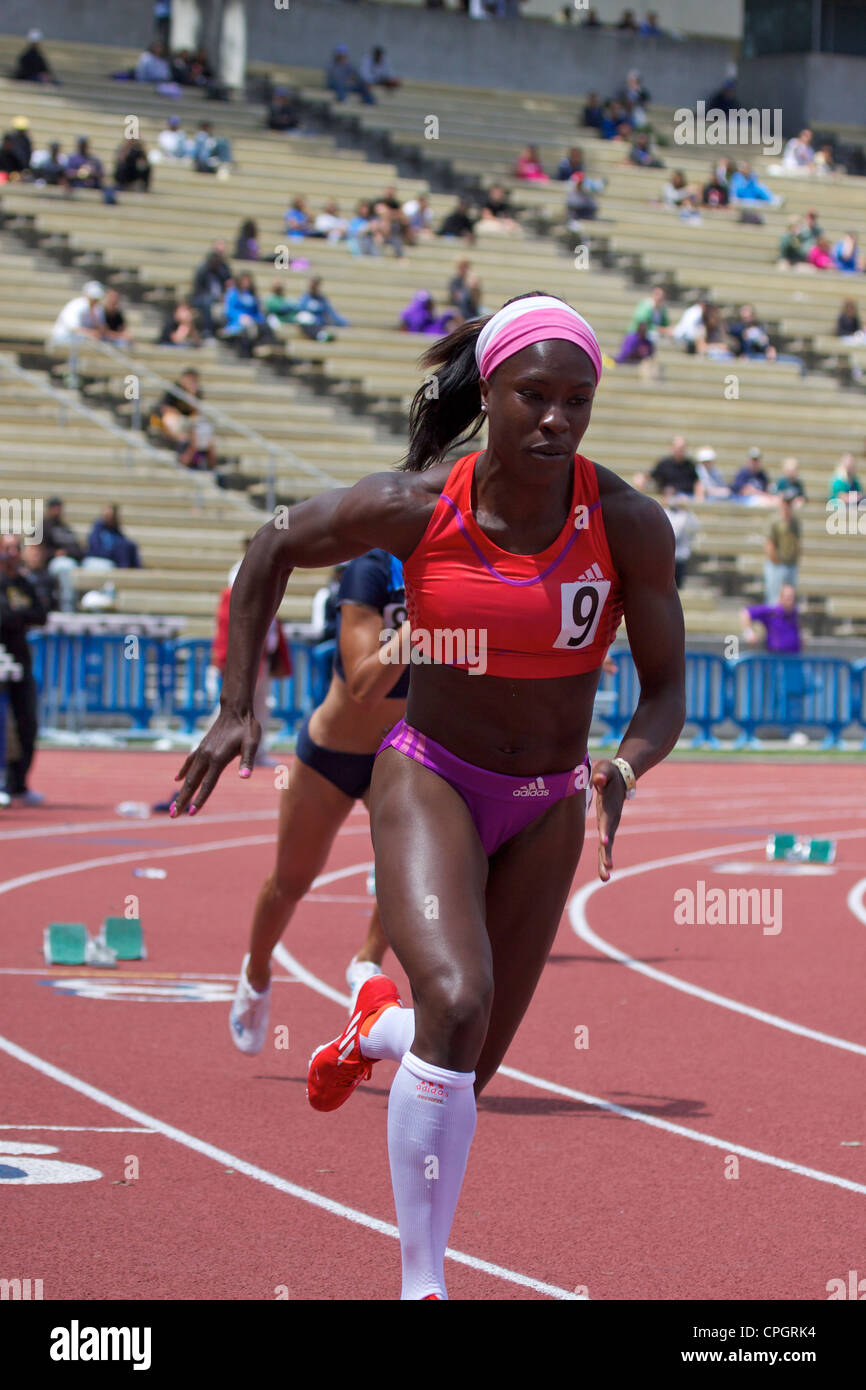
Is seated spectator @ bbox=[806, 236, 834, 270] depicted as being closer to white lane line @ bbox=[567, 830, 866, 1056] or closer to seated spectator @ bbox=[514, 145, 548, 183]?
seated spectator @ bbox=[514, 145, 548, 183]

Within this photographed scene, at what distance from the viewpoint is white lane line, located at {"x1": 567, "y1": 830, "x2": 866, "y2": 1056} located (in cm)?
837

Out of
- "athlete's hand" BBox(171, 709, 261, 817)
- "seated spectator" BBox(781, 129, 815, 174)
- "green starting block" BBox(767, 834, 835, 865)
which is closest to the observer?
"athlete's hand" BBox(171, 709, 261, 817)

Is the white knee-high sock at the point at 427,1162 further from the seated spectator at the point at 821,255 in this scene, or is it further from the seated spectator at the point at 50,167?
the seated spectator at the point at 821,255

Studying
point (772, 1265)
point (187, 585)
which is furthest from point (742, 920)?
point (187, 585)

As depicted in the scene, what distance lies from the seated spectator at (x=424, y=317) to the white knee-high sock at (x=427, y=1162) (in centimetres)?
2663

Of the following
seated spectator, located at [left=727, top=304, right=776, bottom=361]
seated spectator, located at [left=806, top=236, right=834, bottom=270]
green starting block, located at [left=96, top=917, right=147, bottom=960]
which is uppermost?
seated spectator, located at [left=806, top=236, right=834, bottom=270]

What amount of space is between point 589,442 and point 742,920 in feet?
62.3

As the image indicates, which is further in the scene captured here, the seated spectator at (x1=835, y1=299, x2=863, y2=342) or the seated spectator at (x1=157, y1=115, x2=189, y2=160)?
the seated spectator at (x1=835, y1=299, x2=863, y2=342)

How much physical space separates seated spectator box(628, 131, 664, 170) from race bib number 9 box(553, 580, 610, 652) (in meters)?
35.0

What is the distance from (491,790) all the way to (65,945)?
5193mm

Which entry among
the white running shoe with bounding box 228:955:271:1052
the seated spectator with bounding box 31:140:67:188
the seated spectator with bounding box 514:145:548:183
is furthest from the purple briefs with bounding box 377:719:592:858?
the seated spectator with bounding box 514:145:548:183

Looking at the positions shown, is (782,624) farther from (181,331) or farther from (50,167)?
(50,167)
